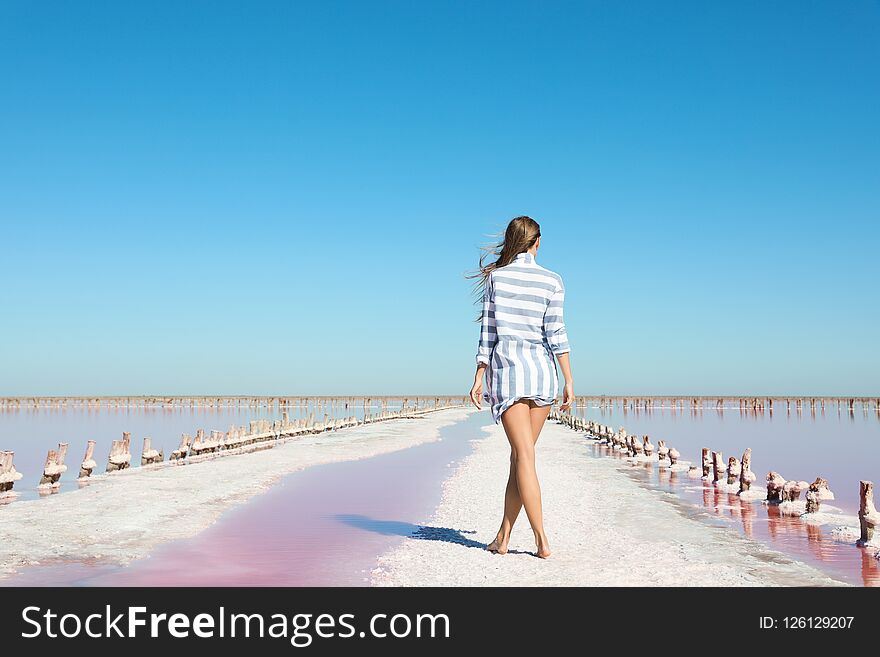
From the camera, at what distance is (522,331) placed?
251 inches

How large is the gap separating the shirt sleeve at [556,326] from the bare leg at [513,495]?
536 millimetres

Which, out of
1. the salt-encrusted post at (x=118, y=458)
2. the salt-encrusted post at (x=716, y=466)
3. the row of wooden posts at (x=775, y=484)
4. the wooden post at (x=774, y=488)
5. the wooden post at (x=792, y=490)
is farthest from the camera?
the salt-encrusted post at (x=118, y=458)

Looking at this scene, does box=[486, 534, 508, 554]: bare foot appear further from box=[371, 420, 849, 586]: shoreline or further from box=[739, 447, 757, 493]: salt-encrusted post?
box=[739, 447, 757, 493]: salt-encrusted post

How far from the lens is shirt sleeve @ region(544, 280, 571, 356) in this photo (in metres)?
6.41

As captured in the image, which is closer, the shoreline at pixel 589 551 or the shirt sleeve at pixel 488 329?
the shoreline at pixel 589 551

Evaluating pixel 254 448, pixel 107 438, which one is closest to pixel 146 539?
pixel 254 448

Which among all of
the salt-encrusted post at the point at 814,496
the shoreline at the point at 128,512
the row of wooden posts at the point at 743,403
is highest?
the salt-encrusted post at the point at 814,496

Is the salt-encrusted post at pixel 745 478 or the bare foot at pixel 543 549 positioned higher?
the bare foot at pixel 543 549

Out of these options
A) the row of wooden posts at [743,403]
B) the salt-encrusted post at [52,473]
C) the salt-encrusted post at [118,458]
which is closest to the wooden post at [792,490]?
the salt-encrusted post at [52,473]

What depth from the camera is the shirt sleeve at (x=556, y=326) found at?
6.41 meters

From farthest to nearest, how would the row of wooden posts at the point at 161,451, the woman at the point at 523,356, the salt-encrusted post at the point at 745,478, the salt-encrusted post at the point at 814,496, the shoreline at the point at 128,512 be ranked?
1. the row of wooden posts at the point at 161,451
2. the salt-encrusted post at the point at 745,478
3. the salt-encrusted post at the point at 814,496
4. the shoreline at the point at 128,512
5. the woman at the point at 523,356

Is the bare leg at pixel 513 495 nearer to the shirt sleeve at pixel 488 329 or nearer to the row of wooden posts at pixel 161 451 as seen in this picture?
the shirt sleeve at pixel 488 329

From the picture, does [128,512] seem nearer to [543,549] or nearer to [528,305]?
[543,549]

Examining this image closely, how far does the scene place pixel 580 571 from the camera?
611 cm
